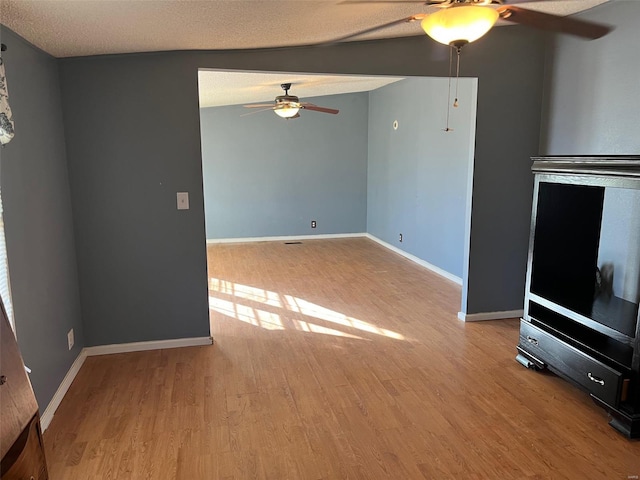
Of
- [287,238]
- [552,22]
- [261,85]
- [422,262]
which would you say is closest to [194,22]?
[552,22]

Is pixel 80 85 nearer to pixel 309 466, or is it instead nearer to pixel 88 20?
pixel 88 20

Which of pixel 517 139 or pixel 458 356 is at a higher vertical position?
pixel 517 139

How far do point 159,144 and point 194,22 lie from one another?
3.41ft

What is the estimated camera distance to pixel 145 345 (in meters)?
3.37

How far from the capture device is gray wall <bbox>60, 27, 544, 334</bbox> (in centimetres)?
308

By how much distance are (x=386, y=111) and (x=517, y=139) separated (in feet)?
11.3

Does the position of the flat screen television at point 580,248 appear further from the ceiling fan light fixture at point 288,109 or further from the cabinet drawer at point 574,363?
the ceiling fan light fixture at point 288,109

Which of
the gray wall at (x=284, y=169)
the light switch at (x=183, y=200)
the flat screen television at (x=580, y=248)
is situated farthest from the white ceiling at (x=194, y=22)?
the gray wall at (x=284, y=169)

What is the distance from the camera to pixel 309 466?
2.10 meters

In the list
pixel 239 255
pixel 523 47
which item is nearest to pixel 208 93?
pixel 239 255

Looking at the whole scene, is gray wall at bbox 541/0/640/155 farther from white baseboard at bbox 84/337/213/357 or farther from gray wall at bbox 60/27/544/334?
white baseboard at bbox 84/337/213/357

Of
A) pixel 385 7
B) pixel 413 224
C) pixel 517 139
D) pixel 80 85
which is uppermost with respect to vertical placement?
pixel 385 7

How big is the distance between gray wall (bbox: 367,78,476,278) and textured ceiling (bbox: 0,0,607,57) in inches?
59.6

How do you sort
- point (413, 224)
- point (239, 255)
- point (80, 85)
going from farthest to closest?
point (239, 255)
point (413, 224)
point (80, 85)
